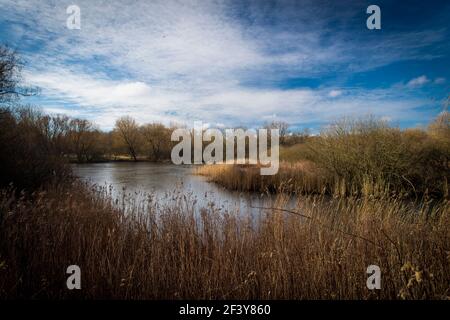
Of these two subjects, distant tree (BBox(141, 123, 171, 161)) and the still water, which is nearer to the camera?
the still water

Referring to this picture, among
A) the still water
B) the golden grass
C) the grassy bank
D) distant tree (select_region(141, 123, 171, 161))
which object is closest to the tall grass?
the still water

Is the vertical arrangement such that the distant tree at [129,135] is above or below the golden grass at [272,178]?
above

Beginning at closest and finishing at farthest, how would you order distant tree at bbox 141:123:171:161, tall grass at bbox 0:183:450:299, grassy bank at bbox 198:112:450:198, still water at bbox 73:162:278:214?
tall grass at bbox 0:183:450:299
still water at bbox 73:162:278:214
grassy bank at bbox 198:112:450:198
distant tree at bbox 141:123:171:161

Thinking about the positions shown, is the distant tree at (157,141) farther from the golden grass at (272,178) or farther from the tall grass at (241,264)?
the tall grass at (241,264)

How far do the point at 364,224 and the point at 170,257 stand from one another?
10.5ft

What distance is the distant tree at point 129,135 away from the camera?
5138 centimetres

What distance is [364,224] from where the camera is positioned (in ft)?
14.3

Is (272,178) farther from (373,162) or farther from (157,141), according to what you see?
(157,141)

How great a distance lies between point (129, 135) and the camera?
5144cm

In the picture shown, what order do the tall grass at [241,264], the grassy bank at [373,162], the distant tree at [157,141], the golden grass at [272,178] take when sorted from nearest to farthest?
the tall grass at [241,264]
the grassy bank at [373,162]
the golden grass at [272,178]
the distant tree at [157,141]

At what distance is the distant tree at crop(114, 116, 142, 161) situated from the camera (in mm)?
51375

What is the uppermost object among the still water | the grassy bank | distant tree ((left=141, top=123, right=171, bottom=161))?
distant tree ((left=141, top=123, right=171, bottom=161))

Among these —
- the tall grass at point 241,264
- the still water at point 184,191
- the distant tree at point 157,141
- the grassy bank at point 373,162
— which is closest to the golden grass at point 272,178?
the grassy bank at point 373,162

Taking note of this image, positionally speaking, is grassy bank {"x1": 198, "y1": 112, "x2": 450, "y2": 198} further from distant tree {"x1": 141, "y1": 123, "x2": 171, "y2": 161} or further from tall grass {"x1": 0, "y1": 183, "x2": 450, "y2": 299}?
distant tree {"x1": 141, "y1": 123, "x2": 171, "y2": 161}
